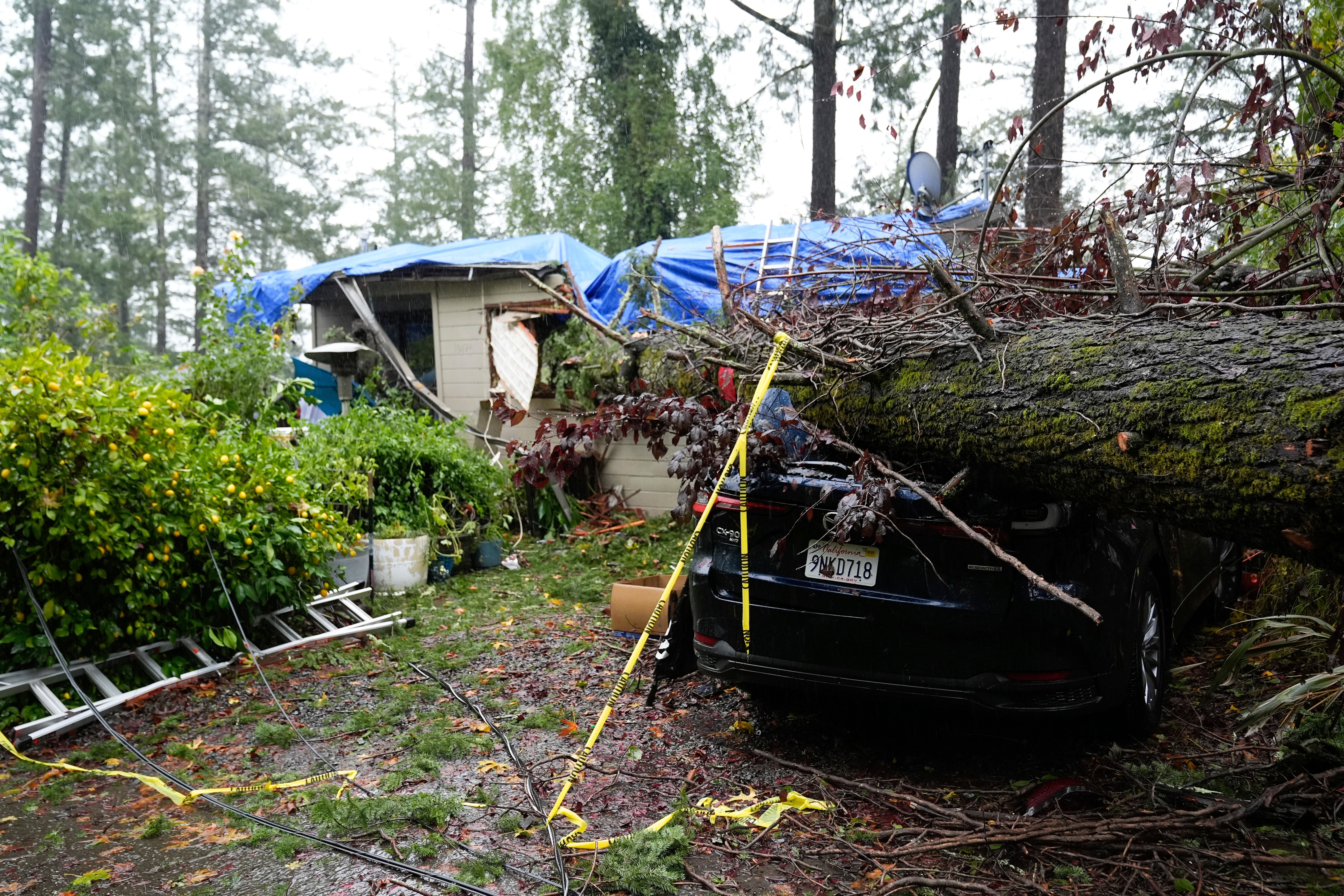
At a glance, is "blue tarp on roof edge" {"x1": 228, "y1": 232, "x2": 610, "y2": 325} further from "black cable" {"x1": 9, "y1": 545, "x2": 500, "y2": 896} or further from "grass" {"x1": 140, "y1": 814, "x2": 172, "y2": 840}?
"grass" {"x1": 140, "y1": 814, "x2": 172, "y2": 840}

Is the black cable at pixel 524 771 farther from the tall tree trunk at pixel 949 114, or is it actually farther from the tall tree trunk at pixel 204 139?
the tall tree trunk at pixel 204 139

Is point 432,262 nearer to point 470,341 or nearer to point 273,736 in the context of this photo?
point 470,341

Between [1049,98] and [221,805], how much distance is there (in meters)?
11.3

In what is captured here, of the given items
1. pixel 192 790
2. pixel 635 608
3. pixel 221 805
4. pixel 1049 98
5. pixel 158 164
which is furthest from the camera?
pixel 158 164

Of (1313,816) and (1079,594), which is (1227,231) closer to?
(1079,594)

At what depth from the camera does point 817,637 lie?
339cm

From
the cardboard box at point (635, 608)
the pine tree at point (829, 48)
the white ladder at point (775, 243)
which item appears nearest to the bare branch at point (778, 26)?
the pine tree at point (829, 48)

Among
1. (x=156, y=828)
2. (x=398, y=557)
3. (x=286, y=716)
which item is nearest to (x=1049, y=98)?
(x=398, y=557)

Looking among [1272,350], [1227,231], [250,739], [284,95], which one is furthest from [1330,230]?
[284,95]

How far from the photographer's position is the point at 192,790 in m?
3.48

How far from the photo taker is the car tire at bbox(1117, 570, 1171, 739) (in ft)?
11.3

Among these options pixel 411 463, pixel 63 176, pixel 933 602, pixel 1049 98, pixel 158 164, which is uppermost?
pixel 158 164

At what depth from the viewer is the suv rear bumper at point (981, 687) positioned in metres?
3.13

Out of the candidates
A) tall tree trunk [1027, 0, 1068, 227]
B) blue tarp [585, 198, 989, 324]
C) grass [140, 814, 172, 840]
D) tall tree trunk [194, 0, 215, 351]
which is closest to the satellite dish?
blue tarp [585, 198, 989, 324]
